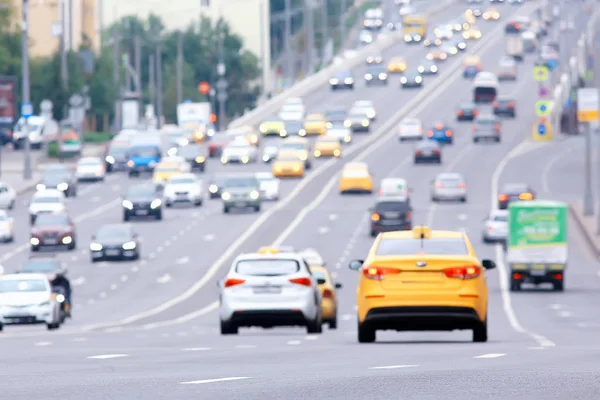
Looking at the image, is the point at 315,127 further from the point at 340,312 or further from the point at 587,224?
the point at 340,312

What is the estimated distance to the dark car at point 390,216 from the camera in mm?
63281

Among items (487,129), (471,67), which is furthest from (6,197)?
(471,67)

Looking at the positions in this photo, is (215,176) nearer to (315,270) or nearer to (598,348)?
(315,270)

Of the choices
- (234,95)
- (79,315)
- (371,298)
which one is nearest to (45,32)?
(234,95)

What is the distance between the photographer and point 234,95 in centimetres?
17712

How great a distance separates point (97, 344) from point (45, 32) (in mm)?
127118

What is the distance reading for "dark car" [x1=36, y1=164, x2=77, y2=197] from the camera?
81.8 m

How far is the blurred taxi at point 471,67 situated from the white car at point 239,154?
35.9 m

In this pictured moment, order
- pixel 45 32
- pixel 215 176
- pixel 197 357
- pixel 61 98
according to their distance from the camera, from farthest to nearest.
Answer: pixel 45 32 → pixel 61 98 → pixel 215 176 → pixel 197 357

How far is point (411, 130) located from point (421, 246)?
79.6 meters

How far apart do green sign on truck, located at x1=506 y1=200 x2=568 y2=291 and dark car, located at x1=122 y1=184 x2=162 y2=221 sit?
25544 mm

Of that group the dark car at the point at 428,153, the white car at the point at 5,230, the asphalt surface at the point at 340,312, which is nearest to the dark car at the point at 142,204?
the asphalt surface at the point at 340,312

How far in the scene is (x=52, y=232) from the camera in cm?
6284

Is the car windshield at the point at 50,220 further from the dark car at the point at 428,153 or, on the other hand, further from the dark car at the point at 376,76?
the dark car at the point at 376,76
